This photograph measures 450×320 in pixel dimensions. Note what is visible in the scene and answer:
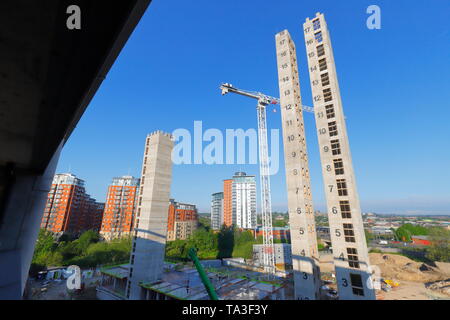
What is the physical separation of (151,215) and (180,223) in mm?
56461

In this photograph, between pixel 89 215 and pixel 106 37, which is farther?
pixel 89 215

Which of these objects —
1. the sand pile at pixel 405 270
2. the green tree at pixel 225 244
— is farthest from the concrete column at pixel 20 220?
the sand pile at pixel 405 270

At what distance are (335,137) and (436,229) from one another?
7036 centimetres

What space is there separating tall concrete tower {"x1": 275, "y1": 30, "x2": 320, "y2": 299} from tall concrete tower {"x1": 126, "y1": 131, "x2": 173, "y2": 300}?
795 inches

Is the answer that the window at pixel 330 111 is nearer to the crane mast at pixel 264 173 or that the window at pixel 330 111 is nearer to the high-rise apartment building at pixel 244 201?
the crane mast at pixel 264 173

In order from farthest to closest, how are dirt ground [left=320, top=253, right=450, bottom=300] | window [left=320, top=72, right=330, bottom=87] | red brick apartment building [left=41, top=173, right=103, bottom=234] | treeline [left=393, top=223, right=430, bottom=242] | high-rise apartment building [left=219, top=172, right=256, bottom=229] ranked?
1. high-rise apartment building [left=219, top=172, right=256, bottom=229]
2. treeline [left=393, top=223, right=430, bottom=242]
3. red brick apartment building [left=41, top=173, right=103, bottom=234]
4. dirt ground [left=320, top=253, right=450, bottom=300]
5. window [left=320, top=72, right=330, bottom=87]

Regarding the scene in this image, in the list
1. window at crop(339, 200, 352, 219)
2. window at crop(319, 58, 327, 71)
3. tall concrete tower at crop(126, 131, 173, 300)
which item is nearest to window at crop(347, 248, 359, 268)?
window at crop(339, 200, 352, 219)

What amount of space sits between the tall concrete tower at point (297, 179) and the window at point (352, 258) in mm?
3824

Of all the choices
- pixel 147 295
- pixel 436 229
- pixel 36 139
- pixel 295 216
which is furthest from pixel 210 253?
pixel 436 229

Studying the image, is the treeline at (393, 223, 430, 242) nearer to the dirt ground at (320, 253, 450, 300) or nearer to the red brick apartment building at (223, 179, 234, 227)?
the dirt ground at (320, 253, 450, 300)

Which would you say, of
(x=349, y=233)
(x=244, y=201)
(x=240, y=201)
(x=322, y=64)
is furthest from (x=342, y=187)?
(x=240, y=201)

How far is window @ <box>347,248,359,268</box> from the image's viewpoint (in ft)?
63.5

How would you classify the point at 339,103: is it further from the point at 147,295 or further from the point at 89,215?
the point at 89,215

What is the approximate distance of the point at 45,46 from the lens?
123 inches
